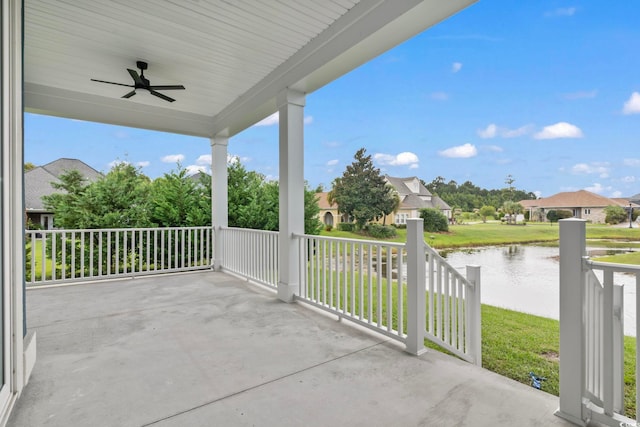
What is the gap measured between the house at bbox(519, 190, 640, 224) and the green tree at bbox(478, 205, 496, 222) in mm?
669

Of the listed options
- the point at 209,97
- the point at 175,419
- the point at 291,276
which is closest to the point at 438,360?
the point at 175,419

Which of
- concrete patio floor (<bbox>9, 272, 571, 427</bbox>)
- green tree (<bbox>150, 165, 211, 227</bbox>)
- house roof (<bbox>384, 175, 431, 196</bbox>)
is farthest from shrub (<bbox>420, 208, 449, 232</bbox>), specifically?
green tree (<bbox>150, 165, 211, 227</bbox>)

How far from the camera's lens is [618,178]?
4.04 m

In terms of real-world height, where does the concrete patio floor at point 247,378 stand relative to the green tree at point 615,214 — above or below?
below

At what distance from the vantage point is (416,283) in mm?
2367

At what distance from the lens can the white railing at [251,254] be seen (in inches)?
171

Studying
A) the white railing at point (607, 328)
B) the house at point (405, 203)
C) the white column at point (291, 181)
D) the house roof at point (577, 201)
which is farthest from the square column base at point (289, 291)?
the house roof at point (577, 201)

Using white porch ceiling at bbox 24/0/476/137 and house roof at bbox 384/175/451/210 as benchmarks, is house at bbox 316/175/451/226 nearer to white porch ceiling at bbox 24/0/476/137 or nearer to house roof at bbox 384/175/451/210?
house roof at bbox 384/175/451/210

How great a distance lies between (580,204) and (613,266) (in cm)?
241

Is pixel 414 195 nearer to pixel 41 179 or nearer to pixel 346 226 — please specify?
pixel 346 226

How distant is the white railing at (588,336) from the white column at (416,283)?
2.92 ft

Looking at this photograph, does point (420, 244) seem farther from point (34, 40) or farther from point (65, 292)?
point (65, 292)

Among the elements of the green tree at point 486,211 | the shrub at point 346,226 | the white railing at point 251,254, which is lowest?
the white railing at point 251,254

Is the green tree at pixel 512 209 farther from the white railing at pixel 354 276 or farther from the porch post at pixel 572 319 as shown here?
the porch post at pixel 572 319
